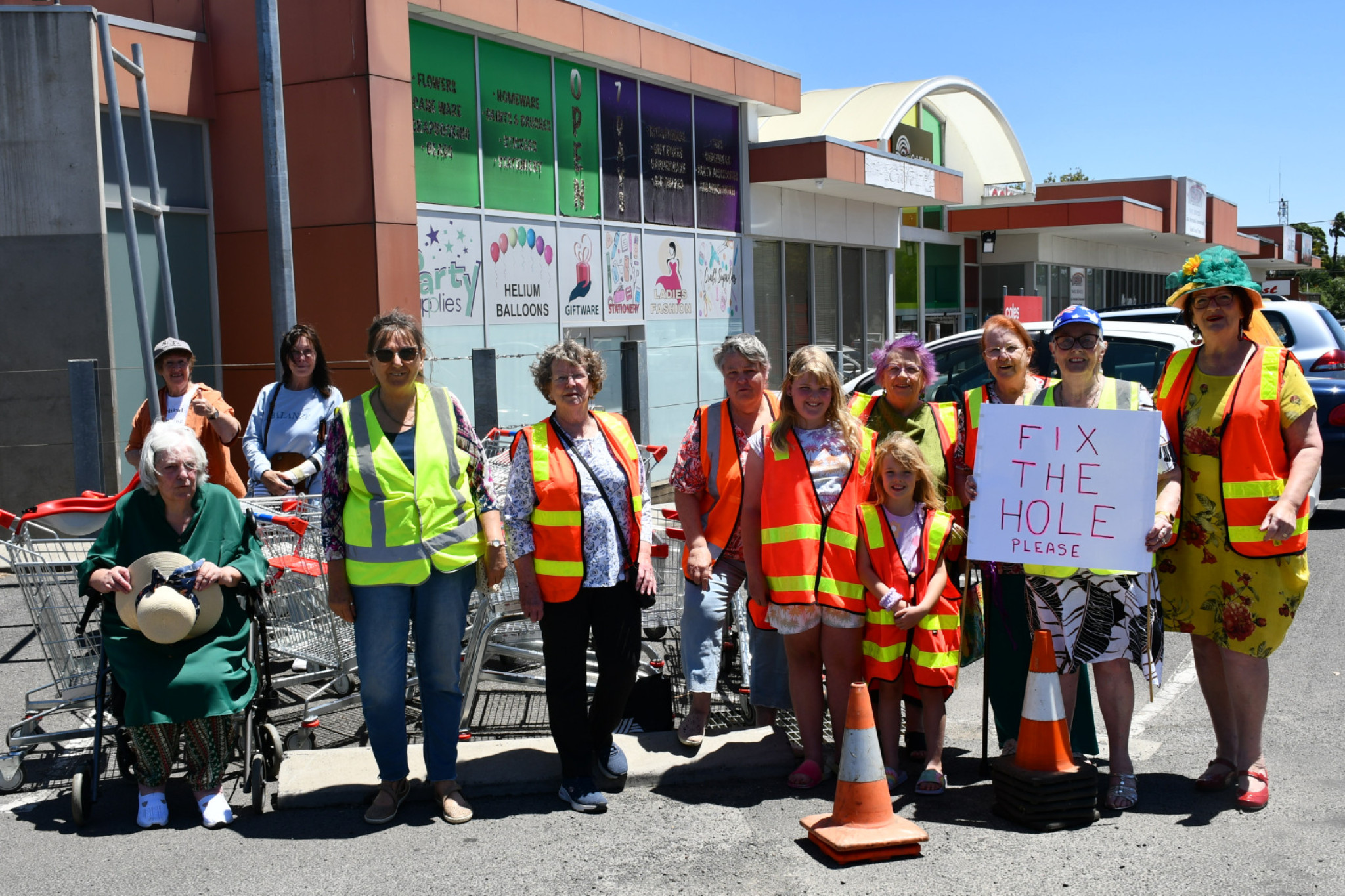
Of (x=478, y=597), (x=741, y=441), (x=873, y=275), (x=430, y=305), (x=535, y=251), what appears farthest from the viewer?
(x=873, y=275)

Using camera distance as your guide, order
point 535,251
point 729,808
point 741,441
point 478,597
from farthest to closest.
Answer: point 535,251
point 478,597
point 741,441
point 729,808

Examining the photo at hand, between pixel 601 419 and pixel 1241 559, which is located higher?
pixel 601 419

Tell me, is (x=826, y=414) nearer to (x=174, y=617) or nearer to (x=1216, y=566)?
(x=1216, y=566)

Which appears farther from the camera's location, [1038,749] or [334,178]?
[334,178]

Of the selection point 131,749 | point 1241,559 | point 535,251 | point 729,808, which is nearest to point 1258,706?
point 1241,559

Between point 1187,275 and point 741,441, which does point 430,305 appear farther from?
point 1187,275

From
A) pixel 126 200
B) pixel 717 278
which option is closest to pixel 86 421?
pixel 126 200

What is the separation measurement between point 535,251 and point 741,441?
9.65 metres

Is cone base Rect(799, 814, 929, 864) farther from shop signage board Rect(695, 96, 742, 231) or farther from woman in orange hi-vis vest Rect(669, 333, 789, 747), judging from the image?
shop signage board Rect(695, 96, 742, 231)

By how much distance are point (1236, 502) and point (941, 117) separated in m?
24.6

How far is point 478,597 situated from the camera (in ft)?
19.6

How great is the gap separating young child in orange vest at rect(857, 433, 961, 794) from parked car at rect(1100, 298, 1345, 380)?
20.9 ft

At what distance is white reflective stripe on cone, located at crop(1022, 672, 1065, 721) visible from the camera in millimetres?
4500

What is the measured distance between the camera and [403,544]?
456 centimetres
